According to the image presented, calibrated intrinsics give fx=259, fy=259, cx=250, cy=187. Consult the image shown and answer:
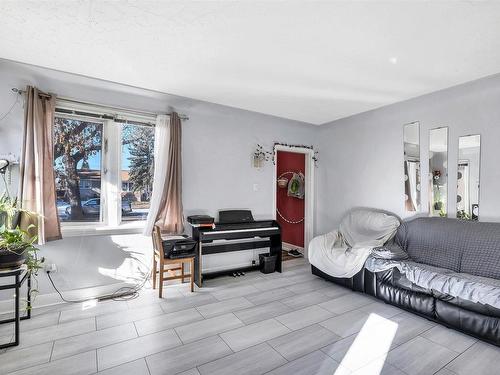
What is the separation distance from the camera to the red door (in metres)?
5.43

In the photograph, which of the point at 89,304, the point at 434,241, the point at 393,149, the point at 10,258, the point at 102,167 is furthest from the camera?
the point at 393,149

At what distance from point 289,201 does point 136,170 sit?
127 inches

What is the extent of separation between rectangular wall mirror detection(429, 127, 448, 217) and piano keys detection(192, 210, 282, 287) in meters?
2.12

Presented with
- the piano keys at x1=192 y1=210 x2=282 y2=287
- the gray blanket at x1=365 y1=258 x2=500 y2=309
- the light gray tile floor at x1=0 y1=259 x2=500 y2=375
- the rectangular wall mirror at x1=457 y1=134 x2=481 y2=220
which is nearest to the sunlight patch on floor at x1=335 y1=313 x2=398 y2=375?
the light gray tile floor at x1=0 y1=259 x2=500 y2=375

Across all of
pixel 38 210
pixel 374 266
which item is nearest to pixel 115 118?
pixel 38 210

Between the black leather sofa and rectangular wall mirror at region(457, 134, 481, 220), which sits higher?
rectangular wall mirror at region(457, 134, 481, 220)

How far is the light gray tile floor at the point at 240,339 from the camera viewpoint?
1.87 meters

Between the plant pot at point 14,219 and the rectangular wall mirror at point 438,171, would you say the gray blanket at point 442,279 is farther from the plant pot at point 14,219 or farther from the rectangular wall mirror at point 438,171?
the plant pot at point 14,219

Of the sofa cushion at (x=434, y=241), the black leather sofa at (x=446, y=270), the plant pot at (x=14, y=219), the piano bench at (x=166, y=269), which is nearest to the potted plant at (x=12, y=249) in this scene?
the plant pot at (x=14, y=219)

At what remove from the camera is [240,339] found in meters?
2.21

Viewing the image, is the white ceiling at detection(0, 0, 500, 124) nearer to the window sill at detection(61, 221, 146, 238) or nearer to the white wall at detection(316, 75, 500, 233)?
the white wall at detection(316, 75, 500, 233)

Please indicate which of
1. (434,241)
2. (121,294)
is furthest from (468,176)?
(121,294)

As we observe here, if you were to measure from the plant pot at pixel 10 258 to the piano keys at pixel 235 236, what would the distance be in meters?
1.78

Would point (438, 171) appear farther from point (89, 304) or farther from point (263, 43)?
point (89, 304)
